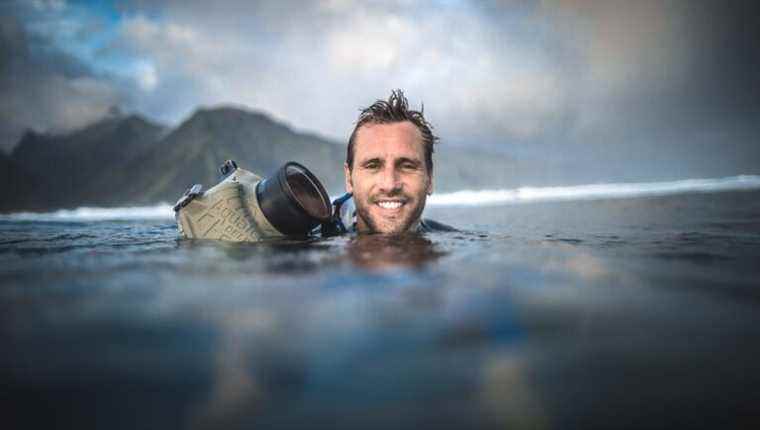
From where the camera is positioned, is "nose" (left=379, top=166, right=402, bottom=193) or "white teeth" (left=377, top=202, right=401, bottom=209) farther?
"white teeth" (left=377, top=202, right=401, bottom=209)

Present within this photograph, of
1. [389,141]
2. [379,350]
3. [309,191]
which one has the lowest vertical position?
[379,350]

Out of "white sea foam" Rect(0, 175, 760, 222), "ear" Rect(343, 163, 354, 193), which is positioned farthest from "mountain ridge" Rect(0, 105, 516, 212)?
"ear" Rect(343, 163, 354, 193)

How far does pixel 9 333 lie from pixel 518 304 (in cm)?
146

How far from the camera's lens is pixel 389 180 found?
341 cm

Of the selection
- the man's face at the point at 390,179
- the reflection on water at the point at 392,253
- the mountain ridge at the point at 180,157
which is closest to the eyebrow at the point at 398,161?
the man's face at the point at 390,179

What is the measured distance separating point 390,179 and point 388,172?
9cm

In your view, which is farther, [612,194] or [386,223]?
[612,194]

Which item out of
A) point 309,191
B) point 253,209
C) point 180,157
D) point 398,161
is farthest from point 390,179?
point 180,157

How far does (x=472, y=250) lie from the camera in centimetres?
247

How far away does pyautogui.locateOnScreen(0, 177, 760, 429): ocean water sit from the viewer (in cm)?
65

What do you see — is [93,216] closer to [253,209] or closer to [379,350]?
[253,209]

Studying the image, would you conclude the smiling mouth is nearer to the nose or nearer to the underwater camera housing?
the nose

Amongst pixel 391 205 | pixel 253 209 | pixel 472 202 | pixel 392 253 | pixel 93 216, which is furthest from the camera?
pixel 472 202

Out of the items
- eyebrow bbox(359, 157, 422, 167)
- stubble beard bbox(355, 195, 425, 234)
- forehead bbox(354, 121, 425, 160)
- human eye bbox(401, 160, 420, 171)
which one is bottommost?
stubble beard bbox(355, 195, 425, 234)
